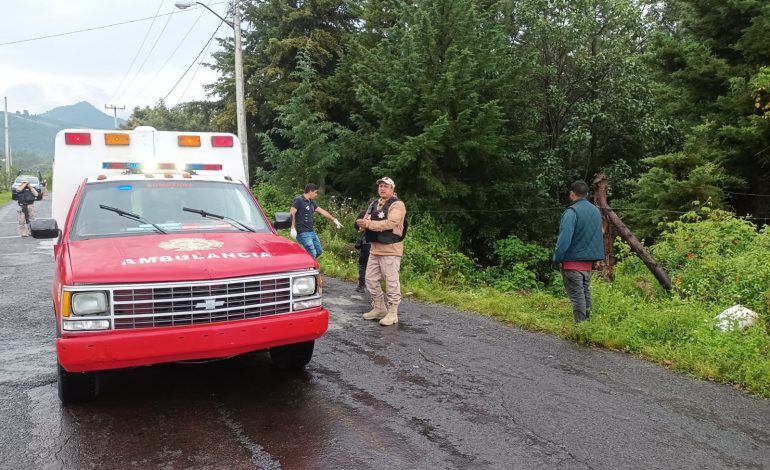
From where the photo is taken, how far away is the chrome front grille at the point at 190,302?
4051 mm

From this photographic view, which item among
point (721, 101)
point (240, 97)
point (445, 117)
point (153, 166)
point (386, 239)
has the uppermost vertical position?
point (240, 97)

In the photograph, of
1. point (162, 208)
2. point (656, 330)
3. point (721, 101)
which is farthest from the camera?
point (721, 101)

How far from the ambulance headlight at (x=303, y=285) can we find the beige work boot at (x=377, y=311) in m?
2.83

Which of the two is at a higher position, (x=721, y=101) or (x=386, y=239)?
(x=721, y=101)

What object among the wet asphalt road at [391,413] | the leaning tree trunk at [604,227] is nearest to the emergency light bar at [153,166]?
the wet asphalt road at [391,413]

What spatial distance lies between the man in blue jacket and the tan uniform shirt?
6.32ft

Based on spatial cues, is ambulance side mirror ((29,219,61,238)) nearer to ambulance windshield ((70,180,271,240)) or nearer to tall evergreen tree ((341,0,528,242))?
ambulance windshield ((70,180,271,240))

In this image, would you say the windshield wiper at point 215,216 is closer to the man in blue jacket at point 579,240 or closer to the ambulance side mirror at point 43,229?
the ambulance side mirror at point 43,229

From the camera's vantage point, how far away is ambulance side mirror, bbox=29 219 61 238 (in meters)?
5.36

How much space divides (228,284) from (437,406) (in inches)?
76.6

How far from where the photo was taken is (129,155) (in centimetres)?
709

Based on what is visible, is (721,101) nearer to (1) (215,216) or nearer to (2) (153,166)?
(1) (215,216)

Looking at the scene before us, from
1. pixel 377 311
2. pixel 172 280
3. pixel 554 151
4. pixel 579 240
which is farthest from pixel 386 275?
pixel 554 151

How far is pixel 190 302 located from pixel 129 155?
12.3 feet
